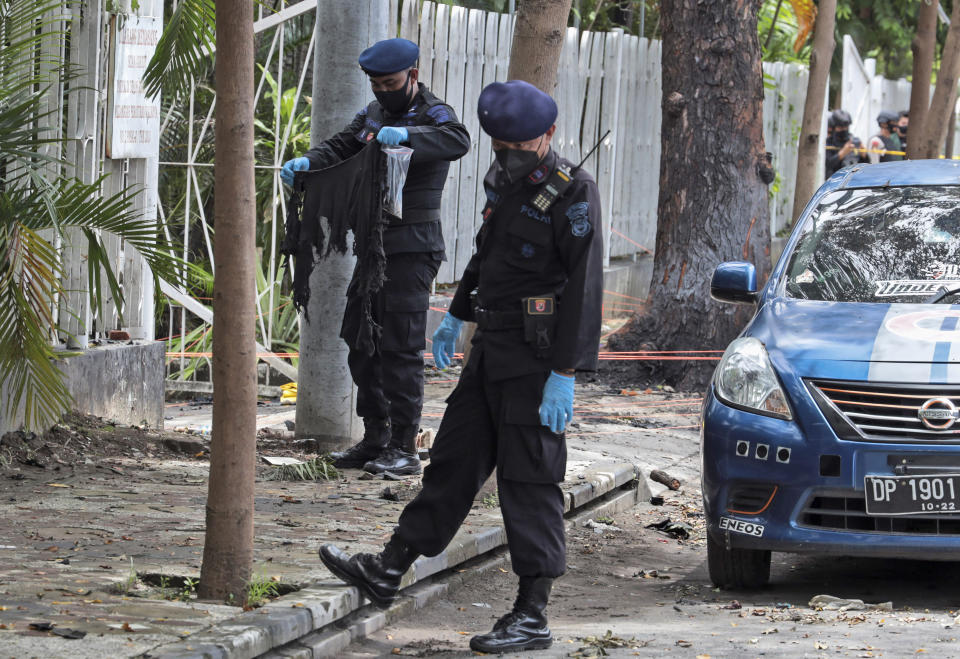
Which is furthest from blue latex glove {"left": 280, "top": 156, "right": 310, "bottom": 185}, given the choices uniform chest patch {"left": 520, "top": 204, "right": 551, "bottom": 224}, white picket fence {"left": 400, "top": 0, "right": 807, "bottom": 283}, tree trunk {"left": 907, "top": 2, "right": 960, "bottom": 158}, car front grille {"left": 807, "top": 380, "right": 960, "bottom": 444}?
tree trunk {"left": 907, "top": 2, "right": 960, "bottom": 158}

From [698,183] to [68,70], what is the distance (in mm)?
5542

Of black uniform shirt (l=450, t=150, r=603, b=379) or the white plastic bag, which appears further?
the white plastic bag

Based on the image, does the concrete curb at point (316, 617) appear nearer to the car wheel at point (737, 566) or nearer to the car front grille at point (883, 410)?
the car wheel at point (737, 566)

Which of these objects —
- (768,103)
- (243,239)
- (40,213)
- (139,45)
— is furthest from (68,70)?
(768,103)

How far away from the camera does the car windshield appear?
19.8 feet

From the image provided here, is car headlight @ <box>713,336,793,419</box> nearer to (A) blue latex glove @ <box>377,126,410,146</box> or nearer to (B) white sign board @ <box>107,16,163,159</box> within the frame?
(A) blue latex glove @ <box>377,126,410,146</box>

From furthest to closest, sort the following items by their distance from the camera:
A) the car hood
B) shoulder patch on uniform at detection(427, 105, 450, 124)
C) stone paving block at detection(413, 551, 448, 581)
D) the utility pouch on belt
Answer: shoulder patch on uniform at detection(427, 105, 450, 124) → stone paving block at detection(413, 551, 448, 581) → the car hood → the utility pouch on belt

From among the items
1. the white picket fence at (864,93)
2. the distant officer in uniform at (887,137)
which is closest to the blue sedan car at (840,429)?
the distant officer in uniform at (887,137)

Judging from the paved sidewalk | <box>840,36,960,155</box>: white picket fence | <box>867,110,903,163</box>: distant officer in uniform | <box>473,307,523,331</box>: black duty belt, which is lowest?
the paved sidewalk

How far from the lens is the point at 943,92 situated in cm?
1630

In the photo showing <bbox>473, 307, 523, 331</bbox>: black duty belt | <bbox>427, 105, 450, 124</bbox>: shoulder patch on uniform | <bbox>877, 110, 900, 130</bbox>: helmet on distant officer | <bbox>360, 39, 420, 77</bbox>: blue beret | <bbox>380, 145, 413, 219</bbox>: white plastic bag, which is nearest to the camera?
<bbox>473, 307, 523, 331</bbox>: black duty belt

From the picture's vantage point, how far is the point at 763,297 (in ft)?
20.2

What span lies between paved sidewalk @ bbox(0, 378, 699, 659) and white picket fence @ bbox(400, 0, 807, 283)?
3839 millimetres

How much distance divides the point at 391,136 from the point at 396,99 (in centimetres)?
44
